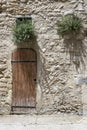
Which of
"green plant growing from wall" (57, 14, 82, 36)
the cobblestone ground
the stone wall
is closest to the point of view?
the cobblestone ground

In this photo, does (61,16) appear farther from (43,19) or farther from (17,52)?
(17,52)

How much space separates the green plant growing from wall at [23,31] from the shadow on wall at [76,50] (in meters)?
0.84

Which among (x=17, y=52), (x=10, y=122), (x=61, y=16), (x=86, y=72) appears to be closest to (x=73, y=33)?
(x=61, y=16)

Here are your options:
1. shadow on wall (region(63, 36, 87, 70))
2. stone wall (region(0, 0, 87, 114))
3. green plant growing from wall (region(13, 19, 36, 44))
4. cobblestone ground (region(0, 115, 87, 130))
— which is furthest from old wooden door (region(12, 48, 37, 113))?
shadow on wall (region(63, 36, 87, 70))

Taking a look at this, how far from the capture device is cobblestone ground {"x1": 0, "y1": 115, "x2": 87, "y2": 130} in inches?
227

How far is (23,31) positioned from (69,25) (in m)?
1.07

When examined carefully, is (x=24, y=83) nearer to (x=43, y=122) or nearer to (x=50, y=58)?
(x=50, y=58)

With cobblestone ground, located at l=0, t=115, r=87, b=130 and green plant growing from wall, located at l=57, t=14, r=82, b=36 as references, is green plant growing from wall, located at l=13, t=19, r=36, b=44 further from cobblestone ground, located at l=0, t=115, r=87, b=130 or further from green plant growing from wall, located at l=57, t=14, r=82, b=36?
cobblestone ground, located at l=0, t=115, r=87, b=130

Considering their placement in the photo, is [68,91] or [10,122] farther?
[68,91]

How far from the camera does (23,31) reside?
6891mm

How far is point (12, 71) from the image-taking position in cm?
707

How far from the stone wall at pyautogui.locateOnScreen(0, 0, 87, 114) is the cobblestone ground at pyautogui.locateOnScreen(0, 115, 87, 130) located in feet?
0.98

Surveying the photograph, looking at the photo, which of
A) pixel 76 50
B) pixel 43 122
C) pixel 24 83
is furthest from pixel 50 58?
pixel 43 122

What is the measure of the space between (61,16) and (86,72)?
57.6 inches
